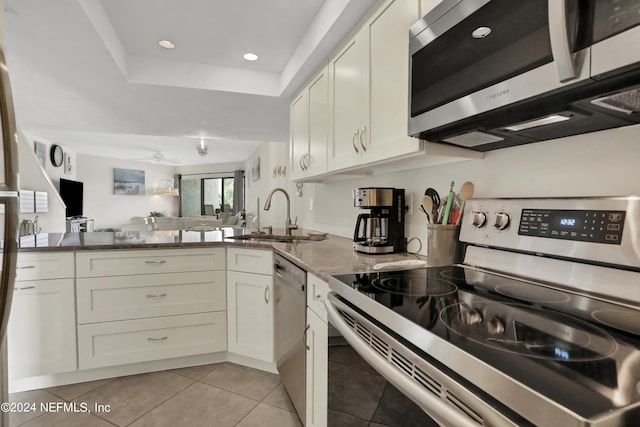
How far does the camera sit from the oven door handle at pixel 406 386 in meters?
0.50

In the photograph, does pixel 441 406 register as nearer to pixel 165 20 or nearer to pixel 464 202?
pixel 464 202

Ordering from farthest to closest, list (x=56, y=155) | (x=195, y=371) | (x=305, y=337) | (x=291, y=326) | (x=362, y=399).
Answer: (x=56, y=155)
(x=195, y=371)
(x=291, y=326)
(x=305, y=337)
(x=362, y=399)

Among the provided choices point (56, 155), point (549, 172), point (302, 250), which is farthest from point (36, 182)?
point (549, 172)

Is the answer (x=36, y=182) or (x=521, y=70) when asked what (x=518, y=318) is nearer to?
(x=521, y=70)

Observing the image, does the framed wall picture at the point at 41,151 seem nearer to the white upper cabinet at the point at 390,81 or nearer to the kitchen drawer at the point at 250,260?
the kitchen drawer at the point at 250,260

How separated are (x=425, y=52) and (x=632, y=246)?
0.82 m

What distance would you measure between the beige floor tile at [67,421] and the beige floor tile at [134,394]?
4 centimetres

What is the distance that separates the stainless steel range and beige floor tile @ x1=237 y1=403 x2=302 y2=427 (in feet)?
3.41

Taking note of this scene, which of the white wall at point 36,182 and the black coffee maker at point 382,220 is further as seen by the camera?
the white wall at point 36,182

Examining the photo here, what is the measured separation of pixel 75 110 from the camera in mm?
3301

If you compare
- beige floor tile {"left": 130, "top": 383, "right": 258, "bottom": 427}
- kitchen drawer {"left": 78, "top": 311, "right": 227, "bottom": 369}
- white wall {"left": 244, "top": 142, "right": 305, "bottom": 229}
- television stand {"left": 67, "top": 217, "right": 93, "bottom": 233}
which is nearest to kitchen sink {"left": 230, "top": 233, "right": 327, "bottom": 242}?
kitchen drawer {"left": 78, "top": 311, "right": 227, "bottom": 369}

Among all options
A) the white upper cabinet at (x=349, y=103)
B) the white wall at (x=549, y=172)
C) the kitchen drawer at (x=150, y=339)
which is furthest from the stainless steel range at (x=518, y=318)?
the kitchen drawer at (x=150, y=339)

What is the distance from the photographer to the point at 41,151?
620 cm

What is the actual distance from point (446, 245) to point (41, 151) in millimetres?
7857
